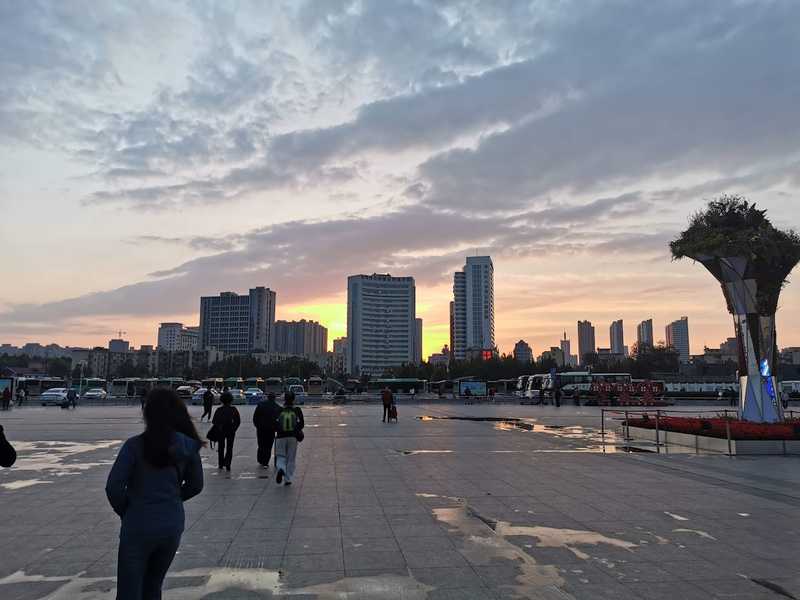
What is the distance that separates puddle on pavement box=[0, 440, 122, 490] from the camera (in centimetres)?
1176

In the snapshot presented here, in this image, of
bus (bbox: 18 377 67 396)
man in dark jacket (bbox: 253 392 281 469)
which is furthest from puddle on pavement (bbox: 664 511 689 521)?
bus (bbox: 18 377 67 396)

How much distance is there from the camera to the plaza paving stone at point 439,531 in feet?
18.0

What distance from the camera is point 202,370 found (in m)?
146

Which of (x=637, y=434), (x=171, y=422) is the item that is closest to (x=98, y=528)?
(x=171, y=422)

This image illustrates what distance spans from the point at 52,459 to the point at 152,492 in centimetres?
1289

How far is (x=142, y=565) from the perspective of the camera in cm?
340

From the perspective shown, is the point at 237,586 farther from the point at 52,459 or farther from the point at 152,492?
the point at 52,459

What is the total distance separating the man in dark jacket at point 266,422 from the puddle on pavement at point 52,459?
3650mm

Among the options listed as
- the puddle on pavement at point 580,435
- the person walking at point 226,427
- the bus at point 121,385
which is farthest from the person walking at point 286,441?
the bus at point 121,385

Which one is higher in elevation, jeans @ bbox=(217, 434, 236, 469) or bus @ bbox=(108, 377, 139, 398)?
jeans @ bbox=(217, 434, 236, 469)

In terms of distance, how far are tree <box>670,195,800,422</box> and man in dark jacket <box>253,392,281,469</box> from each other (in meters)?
14.9

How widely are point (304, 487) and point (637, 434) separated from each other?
46.2 ft

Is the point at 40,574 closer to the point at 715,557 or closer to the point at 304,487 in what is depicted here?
the point at 304,487

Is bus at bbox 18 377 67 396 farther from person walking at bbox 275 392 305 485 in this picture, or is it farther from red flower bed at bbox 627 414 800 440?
red flower bed at bbox 627 414 800 440
